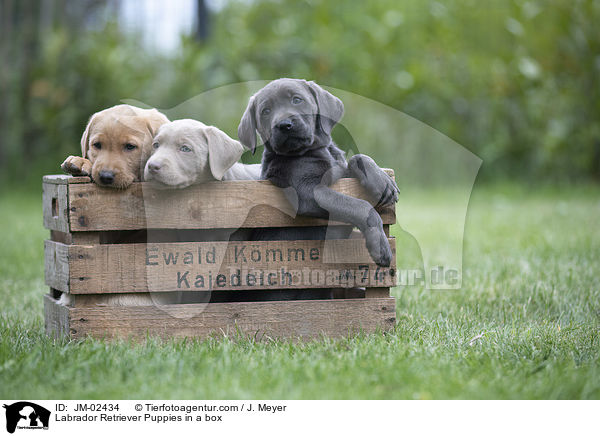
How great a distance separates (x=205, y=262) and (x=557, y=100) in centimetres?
807

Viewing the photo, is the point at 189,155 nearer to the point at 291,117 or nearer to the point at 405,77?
the point at 291,117

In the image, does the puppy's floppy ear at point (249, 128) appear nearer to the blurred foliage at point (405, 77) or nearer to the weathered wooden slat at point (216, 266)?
the weathered wooden slat at point (216, 266)

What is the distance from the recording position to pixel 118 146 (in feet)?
9.91

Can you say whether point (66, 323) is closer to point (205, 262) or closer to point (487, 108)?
point (205, 262)

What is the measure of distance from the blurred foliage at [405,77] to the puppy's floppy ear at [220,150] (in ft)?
21.0

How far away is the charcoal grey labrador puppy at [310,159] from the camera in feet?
9.68

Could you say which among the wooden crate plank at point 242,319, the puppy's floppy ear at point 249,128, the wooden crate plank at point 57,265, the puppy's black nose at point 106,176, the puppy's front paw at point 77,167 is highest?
the puppy's floppy ear at point 249,128

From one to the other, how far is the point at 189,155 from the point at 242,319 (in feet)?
2.56

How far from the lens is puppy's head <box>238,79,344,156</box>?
296cm

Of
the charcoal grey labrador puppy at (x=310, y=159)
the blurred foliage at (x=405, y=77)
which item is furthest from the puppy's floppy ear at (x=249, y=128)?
the blurred foliage at (x=405, y=77)

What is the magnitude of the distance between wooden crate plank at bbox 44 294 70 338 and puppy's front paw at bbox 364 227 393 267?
1.36m

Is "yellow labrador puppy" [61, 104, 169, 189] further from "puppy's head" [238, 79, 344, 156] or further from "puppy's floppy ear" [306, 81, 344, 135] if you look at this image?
"puppy's floppy ear" [306, 81, 344, 135]

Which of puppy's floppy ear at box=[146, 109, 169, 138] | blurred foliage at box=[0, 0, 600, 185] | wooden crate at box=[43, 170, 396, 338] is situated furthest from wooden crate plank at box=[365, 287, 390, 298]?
blurred foliage at box=[0, 0, 600, 185]
